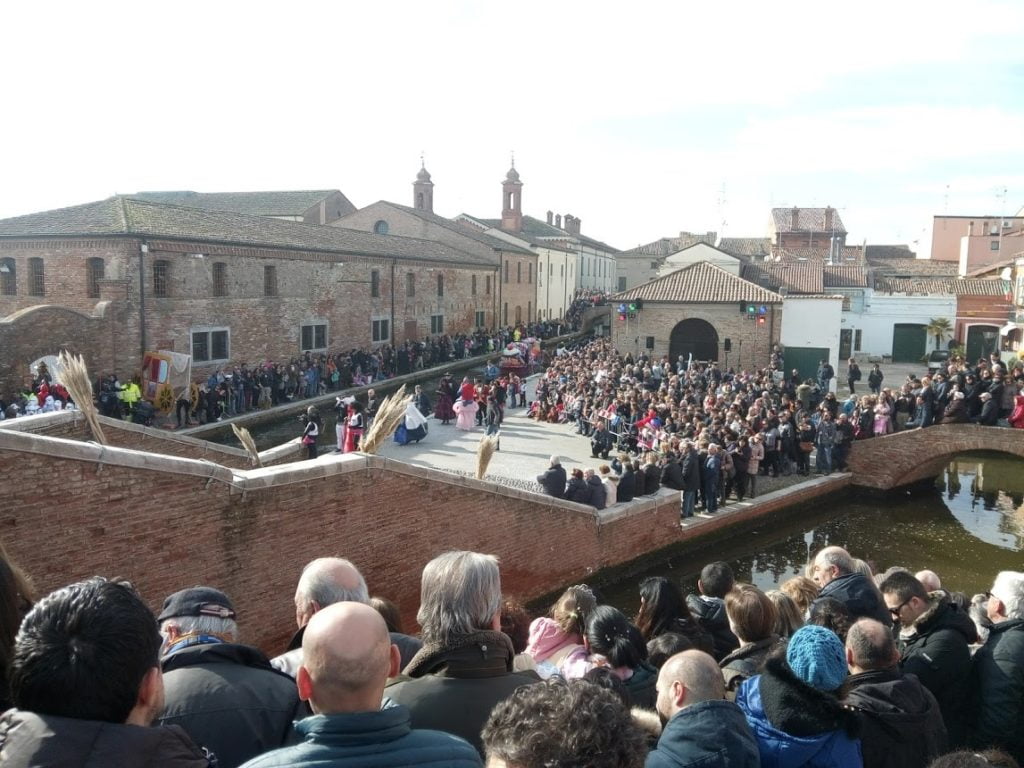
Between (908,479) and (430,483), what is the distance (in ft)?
45.4

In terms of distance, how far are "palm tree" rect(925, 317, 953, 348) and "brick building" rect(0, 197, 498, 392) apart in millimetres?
25222

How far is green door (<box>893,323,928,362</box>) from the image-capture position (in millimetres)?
38500

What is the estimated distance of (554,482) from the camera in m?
12.7

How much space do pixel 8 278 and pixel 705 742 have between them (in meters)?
26.5

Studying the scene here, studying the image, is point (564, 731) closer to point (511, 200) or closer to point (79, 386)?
point (79, 386)

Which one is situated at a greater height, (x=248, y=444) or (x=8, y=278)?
(x=8, y=278)

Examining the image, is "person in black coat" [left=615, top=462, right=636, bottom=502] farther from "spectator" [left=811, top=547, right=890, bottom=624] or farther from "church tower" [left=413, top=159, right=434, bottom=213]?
"church tower" [left=413, top=159, right=434, bottom=213]

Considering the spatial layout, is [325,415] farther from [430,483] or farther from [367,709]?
[367,709]

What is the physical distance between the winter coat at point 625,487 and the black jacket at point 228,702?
35.9 ft

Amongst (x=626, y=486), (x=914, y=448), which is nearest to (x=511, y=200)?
(x=914, y=448)

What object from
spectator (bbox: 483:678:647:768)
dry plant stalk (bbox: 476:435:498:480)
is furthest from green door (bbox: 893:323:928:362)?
spectator (bbox: 483:678:647:768)

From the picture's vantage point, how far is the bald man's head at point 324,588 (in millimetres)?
3697

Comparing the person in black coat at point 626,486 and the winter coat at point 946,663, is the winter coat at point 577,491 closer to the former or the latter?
the person in black coat at point 626,486

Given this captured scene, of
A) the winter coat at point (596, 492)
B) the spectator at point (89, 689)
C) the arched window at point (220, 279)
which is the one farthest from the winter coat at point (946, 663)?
the arched window at point (220, 279)
